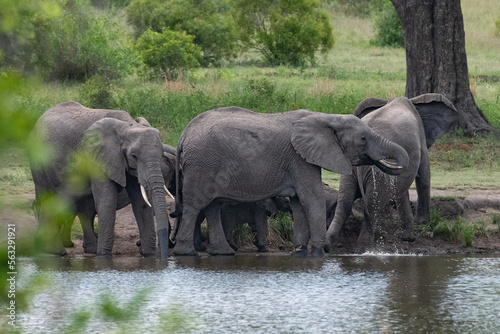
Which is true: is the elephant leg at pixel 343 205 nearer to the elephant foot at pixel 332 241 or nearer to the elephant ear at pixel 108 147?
the elephant foot at pixel 332 241

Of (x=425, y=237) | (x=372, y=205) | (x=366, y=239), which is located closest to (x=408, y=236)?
(x=425, y=237)

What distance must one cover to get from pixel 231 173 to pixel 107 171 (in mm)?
1359

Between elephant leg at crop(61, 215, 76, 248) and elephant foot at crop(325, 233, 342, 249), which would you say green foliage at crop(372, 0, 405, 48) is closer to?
elephant foot at crop(325, 233, 342, 249)

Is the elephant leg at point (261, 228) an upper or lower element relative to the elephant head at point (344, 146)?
lower

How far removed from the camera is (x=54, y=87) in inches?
735

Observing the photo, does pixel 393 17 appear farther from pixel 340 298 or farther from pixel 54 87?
pixel 340 298

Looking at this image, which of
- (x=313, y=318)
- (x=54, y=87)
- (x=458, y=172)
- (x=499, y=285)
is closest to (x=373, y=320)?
(x=313, y=318)

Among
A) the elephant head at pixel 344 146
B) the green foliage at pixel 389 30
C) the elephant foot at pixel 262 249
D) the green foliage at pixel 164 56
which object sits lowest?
the elephant foot at pixel 262 249

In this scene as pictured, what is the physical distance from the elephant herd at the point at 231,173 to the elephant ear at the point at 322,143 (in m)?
0.01

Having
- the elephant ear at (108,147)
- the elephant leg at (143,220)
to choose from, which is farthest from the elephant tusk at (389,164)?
the elephant ear at (108,147)

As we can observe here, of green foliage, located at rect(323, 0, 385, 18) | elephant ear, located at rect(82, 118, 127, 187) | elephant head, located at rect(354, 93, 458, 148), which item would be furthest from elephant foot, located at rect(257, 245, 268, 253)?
green foliage, located at rect(323, 0, 385, 18)

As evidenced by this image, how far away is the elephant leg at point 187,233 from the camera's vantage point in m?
10.0

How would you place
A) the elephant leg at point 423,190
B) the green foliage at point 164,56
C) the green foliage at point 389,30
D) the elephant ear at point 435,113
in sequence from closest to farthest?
1. the elephant leg at point 423,190
2. the elephant ear at point 435,113
3. the green foliage at point 164,56
4. the green foliage at point 389,30

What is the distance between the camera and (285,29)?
94.3ft
